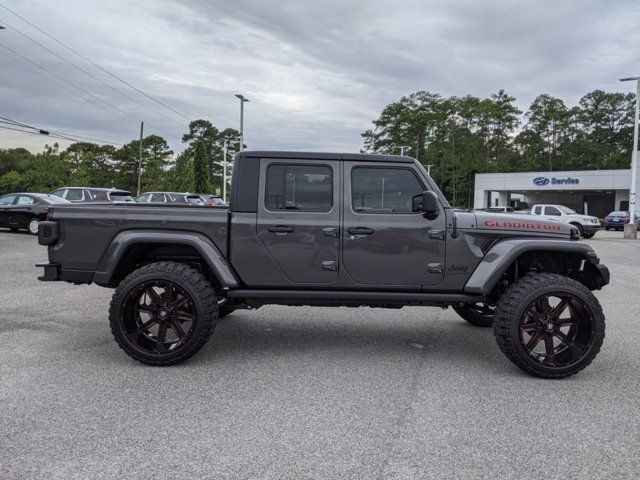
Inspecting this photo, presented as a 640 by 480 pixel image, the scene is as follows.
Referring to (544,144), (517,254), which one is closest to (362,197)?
(517,254)

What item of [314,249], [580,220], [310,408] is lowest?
[310,408]

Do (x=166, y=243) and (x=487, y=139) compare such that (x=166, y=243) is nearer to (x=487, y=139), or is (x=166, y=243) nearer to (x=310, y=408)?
(x=310, y=408)

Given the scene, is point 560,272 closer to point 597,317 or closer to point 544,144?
point 597,317

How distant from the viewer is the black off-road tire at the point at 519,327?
167 inches

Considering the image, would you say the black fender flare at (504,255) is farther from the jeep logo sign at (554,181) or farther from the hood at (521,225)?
the jeep logo sign at (554,181)

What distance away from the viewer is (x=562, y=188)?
5222cm

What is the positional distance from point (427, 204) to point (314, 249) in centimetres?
108

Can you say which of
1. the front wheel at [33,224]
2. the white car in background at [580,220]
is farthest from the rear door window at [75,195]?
the white car in background at [580,220]

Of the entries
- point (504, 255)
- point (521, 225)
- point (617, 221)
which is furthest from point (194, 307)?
point (617, 221)

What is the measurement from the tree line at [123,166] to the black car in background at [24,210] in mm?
38164

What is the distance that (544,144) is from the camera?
84.0m

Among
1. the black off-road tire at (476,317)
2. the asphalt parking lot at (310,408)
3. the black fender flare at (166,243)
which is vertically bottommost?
the asphalt parking lot at (310,408)

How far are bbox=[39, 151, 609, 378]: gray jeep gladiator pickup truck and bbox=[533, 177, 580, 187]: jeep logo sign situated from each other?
2062 inches

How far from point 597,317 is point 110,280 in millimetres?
4360
